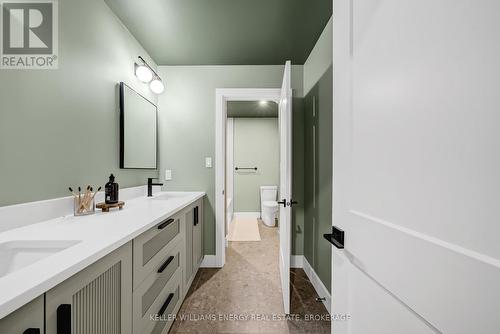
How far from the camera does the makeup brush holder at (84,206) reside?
1.15 metres

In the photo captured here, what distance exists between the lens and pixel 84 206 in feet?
3.87

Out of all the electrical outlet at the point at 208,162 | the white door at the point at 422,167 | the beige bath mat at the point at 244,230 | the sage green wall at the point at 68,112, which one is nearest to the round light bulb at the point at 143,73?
the sage green wall at the point at 68,112

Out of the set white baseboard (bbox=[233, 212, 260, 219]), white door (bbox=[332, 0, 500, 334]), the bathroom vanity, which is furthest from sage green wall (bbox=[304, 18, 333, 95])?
white baseboard (bbox=[233, 212, 260, 219])

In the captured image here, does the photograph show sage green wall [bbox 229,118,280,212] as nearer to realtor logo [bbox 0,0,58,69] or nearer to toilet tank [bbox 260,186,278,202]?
toilet tank [bbox 260,186,278,202]

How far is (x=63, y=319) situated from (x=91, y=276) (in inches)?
4.8

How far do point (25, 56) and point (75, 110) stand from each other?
1.05ft

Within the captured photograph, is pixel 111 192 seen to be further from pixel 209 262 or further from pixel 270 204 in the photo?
pixel 270 204

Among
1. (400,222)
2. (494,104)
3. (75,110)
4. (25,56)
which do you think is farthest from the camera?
(75,110)

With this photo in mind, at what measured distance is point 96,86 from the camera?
4.60 ft

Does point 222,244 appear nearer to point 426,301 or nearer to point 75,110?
point 75,110

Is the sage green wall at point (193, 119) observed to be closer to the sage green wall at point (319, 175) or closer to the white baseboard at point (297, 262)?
the sage green wall at point (319, 175)

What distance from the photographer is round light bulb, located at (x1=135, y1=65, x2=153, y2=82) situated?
1844mm

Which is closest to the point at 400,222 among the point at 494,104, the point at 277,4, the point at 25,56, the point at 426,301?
the point at 426,301

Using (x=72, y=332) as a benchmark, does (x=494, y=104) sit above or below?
above
